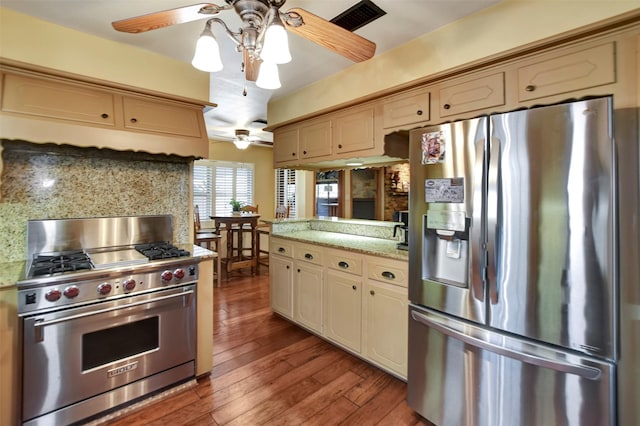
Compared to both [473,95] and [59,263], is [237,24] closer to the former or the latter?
[473,95]

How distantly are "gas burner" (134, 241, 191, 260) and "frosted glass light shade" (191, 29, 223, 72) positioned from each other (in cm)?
129

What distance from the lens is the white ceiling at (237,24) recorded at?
1.72m

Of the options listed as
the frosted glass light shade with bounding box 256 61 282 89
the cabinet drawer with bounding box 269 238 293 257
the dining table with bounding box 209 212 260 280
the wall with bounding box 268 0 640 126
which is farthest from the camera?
the dining table with bounding box 209 212 260 280

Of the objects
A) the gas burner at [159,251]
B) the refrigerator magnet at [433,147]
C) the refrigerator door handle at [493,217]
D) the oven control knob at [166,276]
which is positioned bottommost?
the oven control knob at [166,276]

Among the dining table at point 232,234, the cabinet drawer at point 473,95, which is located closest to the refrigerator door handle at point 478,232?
the cabinet drawer at point 473,95

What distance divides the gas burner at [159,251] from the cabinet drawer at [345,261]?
1.16 meters

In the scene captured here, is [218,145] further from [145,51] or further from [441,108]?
[441,108]

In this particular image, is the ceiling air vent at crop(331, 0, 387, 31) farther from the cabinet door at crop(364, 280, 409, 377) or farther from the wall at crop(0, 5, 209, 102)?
the cabinet door at crop(364, 280, 409, 377)

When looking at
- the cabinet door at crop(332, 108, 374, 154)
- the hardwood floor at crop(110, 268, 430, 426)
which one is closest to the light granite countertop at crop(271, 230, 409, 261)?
the cabinet door at crop(332, 108, 374, 154)

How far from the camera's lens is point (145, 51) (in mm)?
2268

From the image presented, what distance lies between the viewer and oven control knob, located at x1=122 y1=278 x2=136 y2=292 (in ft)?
5.99

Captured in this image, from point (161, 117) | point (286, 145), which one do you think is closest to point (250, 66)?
point (161, 117)

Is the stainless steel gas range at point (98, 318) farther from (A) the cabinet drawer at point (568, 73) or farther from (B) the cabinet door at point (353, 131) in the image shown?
(A) the cabinet drawer at point (568, 73)

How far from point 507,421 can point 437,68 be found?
203cm
